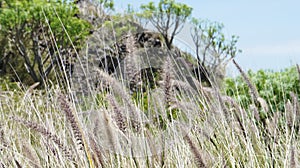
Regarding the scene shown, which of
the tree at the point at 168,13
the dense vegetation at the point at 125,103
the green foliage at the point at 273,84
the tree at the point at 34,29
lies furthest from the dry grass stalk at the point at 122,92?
the tree at the point at 168,13

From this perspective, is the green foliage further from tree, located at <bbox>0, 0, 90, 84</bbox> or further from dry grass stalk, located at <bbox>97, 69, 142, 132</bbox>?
tree, located at <bbox>0, 0, 90, 84</bbox>

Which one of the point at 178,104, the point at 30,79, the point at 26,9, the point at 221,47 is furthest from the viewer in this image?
the point at 221,47

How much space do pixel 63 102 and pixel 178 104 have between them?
64 centimetres

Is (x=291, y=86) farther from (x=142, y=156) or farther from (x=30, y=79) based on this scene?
(x=30, y=79)

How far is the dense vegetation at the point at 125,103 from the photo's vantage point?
1404 mm

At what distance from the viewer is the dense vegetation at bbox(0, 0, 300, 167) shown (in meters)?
1.40

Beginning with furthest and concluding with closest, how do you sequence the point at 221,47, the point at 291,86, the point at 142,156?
the point at 221,47
the point at 291,86
the point at 142,156

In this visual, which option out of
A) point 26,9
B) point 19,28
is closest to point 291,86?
point 26,9

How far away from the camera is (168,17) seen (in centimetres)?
1123

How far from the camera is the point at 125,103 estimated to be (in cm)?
154

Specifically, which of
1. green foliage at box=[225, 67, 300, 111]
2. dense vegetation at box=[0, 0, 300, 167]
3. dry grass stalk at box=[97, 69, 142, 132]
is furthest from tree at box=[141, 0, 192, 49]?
dry grass stalk at box=[97, 69, 142, 132]

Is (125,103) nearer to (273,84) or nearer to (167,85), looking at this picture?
(167,85)

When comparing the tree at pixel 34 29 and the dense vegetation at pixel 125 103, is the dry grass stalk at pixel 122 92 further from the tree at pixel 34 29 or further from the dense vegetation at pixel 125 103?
the tree at pixel 34 29

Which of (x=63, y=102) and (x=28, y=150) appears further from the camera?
(x=28, y=150)
